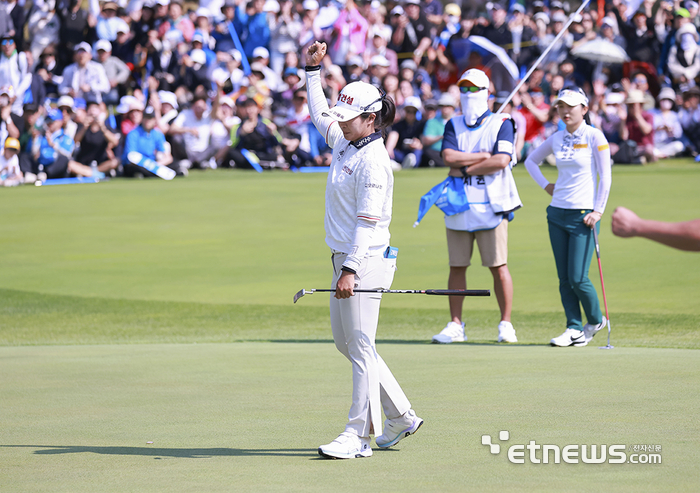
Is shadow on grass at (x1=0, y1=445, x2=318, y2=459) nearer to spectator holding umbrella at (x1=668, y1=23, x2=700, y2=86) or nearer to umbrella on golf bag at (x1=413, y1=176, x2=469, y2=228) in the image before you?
umbrella on golf bag at (x1=413, y1=176, x2=469, y2=228)

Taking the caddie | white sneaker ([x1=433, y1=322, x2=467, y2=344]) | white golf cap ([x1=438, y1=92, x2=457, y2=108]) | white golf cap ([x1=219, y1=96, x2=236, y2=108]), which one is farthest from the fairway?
white golf cap ([x1=219, y1=96, x2=236, y2=108])

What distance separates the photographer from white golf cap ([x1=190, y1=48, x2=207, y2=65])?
23297mm

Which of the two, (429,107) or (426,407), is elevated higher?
(426,407)

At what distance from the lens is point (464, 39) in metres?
22.5

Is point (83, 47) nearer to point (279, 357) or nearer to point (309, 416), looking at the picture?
point (279, 357)

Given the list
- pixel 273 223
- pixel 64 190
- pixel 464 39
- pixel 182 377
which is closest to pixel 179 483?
pixel 182 377

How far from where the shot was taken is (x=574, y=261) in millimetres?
8711

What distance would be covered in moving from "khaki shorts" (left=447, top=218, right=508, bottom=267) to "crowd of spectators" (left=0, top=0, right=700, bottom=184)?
10901 millimetres

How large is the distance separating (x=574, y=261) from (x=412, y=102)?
42.6ft

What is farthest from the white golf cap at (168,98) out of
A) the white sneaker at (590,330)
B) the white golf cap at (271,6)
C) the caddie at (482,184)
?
the white sneaker at (590,330)

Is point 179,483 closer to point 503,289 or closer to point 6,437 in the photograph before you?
point 6,437

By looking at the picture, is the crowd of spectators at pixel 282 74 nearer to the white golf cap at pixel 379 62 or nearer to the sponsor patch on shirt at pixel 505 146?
the white golf cap at pixel 379 62

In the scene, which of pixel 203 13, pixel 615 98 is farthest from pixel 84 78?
pixel 615 98

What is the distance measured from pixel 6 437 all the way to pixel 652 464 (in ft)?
10.7
